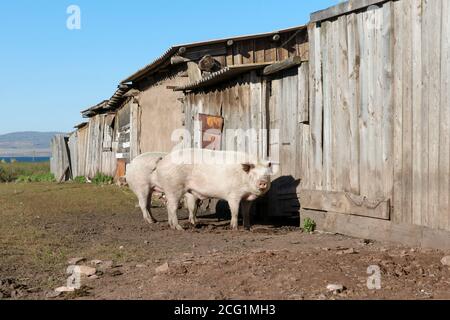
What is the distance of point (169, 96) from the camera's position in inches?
591

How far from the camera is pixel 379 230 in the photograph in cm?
727

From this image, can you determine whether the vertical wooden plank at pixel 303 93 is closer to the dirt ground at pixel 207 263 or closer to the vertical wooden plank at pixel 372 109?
the vertical wooden plank at pixel 372 109

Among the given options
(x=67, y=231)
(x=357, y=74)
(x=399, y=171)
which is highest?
(x=357, y=74)

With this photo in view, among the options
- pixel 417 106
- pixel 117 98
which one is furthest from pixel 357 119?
pixel 117 98

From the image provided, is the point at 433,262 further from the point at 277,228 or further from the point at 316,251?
the point at 277,228

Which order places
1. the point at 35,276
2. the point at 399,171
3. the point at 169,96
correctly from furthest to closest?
the point at 169,96, the point at 399,171, the point at 35,276

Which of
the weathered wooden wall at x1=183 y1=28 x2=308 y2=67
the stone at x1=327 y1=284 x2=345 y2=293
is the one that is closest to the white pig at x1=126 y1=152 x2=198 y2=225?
the weathered wooden wall at x1=183 y1=28 x2=308 y2=67

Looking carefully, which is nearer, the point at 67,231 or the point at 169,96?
the point at 67,231

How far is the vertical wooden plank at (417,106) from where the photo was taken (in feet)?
21.5

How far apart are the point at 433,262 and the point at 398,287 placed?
3.33ft

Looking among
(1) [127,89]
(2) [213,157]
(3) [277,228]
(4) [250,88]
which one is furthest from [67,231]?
(1) [127,89]

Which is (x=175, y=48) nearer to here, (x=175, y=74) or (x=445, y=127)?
(x=175, y=74)

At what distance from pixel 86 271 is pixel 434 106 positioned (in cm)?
409

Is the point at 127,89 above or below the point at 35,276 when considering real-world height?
above
